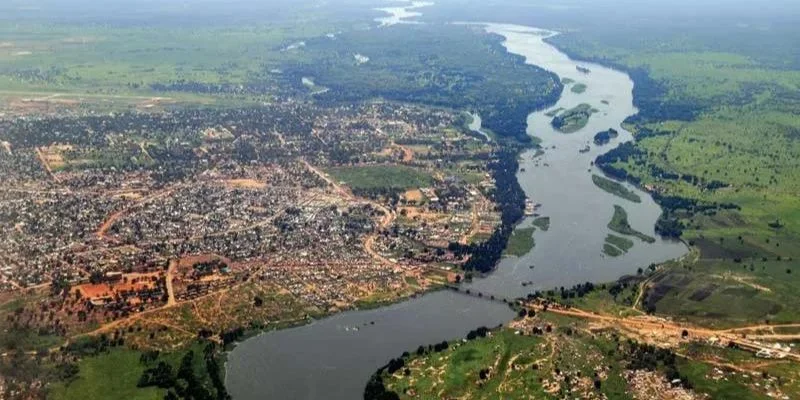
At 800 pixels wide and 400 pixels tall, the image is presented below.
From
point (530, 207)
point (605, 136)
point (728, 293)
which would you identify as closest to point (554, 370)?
point (728, 293)

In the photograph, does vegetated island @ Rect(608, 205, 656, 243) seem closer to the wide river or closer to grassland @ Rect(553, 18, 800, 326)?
the wide river

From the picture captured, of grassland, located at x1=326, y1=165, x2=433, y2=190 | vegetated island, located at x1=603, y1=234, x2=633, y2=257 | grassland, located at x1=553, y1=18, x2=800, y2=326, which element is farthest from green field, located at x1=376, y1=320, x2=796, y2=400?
grassland, located at x1=326, y1=165, x2=433, y2=190

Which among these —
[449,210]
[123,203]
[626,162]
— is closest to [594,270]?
[449,210]

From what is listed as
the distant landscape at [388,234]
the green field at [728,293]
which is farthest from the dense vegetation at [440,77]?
the green field at [728,293]

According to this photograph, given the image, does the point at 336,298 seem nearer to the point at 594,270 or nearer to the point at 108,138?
the point at 594,270

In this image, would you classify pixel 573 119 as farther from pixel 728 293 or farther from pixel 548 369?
pixel 548 369

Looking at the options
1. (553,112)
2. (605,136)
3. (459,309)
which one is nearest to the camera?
(459,309)
